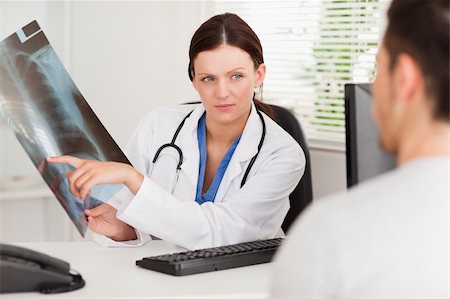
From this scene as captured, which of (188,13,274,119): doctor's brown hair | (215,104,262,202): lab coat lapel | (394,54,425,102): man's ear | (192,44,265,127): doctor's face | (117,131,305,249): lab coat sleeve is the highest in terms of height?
(188,13,274,119): doctor's brown hair

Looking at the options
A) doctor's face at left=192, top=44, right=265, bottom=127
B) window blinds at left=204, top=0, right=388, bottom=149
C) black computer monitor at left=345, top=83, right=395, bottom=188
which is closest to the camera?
black computer monitor at left=345, top=83, right=395, bottom=188

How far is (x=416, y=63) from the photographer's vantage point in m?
1.09

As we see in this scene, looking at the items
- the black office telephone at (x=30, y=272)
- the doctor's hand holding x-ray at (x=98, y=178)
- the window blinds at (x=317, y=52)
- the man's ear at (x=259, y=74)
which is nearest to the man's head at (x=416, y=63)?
the black office telephone at (x=30, y=272)

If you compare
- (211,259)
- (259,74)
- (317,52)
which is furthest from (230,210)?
(317,52)

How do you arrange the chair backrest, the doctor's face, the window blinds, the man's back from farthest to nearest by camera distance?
1. the window blinds
2. the chair backrest
3. the doctor's face
4. the man's back

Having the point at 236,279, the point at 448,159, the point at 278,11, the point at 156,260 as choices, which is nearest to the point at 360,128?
the point at 236,279

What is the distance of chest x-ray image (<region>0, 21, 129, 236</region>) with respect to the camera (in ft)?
6.49

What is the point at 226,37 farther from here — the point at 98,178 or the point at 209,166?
the point at 98,178

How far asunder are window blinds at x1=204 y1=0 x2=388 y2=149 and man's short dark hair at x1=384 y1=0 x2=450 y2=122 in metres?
2.03

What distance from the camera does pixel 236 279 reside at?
6.10 feet

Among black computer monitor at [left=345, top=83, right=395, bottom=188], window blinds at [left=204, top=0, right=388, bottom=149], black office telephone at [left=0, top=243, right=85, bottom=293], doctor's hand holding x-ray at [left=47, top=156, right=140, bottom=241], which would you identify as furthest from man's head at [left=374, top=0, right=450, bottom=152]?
window blinds at [left=204, top=0, right=388, bottom=149]

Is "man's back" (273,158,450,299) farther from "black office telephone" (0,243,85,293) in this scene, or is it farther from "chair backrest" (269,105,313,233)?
"chair backrest" (269,105,313,233)

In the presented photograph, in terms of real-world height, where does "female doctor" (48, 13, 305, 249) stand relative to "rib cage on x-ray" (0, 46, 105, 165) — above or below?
below

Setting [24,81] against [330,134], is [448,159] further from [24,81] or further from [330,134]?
[330,134]
